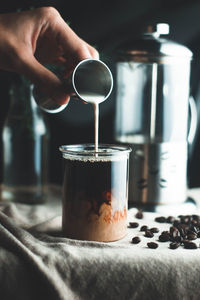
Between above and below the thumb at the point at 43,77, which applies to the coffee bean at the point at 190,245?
below

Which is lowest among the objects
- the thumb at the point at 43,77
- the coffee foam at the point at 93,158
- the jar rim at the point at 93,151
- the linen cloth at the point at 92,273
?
the linen cloth at the point at 92,273

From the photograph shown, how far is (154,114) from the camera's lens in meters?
1.47

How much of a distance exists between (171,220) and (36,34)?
62 cm

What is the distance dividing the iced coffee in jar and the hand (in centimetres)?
17

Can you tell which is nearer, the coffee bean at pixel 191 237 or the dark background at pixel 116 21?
the coffee bean at pixel 191 237

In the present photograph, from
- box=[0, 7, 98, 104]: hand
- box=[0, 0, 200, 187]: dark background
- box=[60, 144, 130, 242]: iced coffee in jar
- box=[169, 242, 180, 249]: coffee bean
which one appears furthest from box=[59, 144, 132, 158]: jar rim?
box=[0, 0, 200, 187]: dark background

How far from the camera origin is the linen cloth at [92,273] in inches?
34.0

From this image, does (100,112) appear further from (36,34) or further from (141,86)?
(36,34)

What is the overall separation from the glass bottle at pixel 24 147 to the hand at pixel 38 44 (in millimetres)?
251

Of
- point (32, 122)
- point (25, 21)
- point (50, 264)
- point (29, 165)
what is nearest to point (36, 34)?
point (25, 21)

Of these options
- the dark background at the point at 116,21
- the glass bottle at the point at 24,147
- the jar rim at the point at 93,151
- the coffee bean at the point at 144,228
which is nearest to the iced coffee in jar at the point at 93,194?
the jar rim at the point at 93,151

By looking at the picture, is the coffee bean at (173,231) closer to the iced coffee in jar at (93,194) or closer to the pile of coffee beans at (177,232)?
the pile of coffee beans at (177,232)

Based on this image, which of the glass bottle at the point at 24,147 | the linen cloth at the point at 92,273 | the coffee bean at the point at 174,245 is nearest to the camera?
the linen cloth at the point at 92,273

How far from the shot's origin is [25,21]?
1.12m
